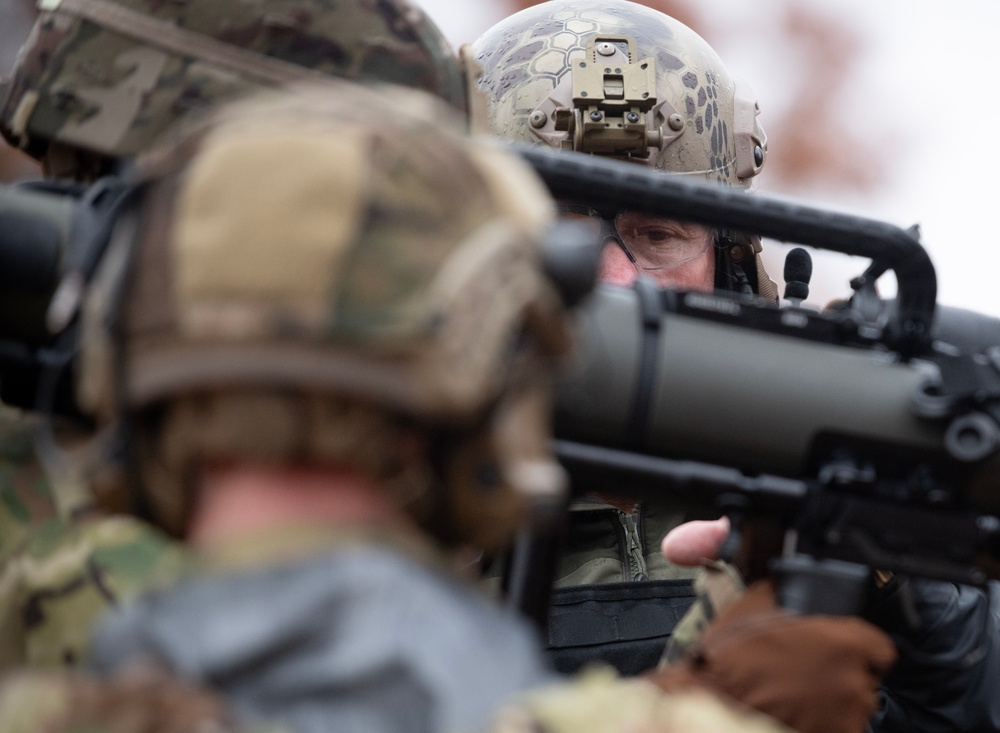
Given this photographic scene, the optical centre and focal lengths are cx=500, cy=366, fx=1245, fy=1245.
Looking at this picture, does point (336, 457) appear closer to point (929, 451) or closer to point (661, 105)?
point (929, 451)

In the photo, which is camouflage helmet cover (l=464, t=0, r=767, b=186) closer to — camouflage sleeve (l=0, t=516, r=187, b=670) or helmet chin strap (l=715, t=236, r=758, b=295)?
helmet chin strap (l=715, t=236, r=758, b=295)

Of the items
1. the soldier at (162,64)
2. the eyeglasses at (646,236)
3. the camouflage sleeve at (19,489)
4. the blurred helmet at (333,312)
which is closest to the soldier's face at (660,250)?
the eyeglasses at (646,236)

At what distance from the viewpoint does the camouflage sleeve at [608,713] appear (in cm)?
88

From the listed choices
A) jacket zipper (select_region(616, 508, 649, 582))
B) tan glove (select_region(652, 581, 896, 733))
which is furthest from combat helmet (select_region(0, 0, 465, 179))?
jacket zipper (select_region(616, 508, 649, 582))

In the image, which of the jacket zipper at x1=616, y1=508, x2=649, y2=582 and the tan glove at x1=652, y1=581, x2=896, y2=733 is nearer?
the tan glove at x1=652, y1=581, x2=896, y2=733

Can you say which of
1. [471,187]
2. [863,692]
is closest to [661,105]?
[863,692]

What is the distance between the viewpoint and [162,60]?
1740 millimetres

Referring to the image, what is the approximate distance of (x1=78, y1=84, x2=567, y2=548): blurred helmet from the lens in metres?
0.90

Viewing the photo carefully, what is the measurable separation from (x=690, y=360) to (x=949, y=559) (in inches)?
17.1

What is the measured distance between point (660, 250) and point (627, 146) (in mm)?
264

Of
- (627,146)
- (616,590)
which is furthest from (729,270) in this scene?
(616,590)

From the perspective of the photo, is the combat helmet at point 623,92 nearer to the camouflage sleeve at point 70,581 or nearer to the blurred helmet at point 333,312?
the camouflage sleeve at point 70,581

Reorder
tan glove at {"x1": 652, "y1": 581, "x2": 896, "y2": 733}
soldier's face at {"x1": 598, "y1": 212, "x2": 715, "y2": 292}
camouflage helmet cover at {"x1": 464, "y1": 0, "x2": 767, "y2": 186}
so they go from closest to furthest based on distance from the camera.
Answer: tan glove at {"x1": 652, "y1": 581, "x2": 896, "y2": 733}, soldier's face at {"x1": 598, "y1": 212, "x2": 715, "y2": 292}, camouflage helmet cover at {"x1": 464, "y1": 0, "x2": 767, "y2": 186}

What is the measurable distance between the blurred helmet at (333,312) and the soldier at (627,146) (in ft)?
4.83
